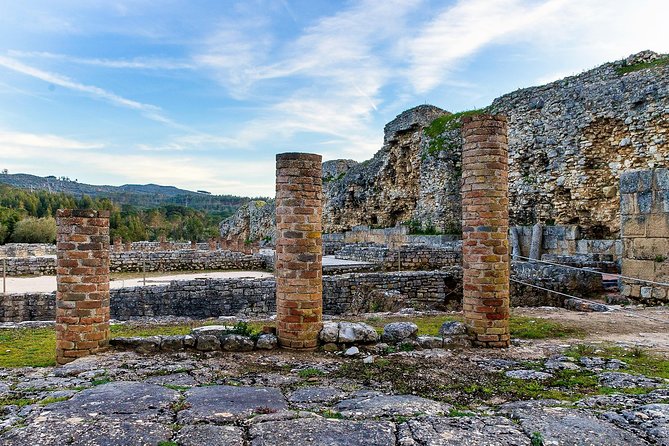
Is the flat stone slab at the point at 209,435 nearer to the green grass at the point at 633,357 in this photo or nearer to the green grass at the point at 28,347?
the green grass at the point at 28,347

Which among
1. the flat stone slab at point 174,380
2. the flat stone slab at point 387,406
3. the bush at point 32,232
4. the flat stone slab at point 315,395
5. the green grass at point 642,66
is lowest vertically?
the flat stone slab at point 174,380

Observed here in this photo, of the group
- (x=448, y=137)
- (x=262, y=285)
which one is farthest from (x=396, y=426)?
(x=448, y=137)

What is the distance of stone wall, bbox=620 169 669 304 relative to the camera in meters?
12.2

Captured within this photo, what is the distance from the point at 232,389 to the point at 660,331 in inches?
291

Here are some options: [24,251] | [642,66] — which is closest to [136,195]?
[24,251]

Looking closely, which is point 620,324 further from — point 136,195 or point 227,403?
point 136,195

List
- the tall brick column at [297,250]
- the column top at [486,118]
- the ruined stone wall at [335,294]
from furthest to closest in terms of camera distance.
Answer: the ruined stone wall at [335,294]
the column top at [486,118]
the tall brick column at [297,250]

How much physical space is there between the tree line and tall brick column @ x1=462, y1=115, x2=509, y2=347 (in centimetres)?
3619

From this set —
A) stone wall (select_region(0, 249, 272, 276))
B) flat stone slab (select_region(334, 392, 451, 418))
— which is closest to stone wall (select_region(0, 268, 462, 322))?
flat stone slab (select_region(334, 392, 451, 418))

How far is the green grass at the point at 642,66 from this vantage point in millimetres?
18647

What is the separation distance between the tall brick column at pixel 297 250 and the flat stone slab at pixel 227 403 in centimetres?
187

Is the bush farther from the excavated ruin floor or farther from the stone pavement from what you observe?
the stone pavement

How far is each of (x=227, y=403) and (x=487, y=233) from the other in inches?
165

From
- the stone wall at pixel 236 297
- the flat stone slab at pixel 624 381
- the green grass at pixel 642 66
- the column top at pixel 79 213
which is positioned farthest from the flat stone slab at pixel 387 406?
the green grass at pixel 642 66
